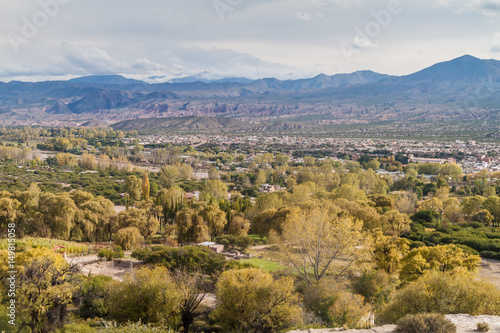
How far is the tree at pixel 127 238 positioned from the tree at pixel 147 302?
50.8 feet

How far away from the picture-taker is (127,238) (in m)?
32.2

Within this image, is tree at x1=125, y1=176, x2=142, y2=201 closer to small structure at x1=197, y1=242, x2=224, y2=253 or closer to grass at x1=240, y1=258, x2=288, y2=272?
small structure at x1=197, y1=242, x2=224, y2=253

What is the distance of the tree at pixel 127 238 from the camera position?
3198 cm

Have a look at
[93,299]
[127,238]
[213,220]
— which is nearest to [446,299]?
[93,299]

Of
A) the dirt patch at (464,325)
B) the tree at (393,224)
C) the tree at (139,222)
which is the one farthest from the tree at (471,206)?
the tree at (139,222)

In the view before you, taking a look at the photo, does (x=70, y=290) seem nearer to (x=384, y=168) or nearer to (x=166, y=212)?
(x=166, y=212)

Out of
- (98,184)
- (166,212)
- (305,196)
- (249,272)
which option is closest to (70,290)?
(249,272)

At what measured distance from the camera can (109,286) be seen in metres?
20.1

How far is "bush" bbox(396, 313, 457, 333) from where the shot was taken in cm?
1310

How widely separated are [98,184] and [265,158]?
4815 cm

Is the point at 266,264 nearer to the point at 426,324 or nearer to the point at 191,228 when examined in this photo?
the point at 191,228

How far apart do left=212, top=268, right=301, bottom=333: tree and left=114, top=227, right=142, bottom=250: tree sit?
16.8 metres

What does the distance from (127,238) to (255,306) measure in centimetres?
1907

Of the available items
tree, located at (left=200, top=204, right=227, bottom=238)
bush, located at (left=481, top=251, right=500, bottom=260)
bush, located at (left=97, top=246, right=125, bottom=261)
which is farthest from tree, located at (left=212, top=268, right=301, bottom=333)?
bush, located at (left=481, top=251, right=500, bottom=260)
